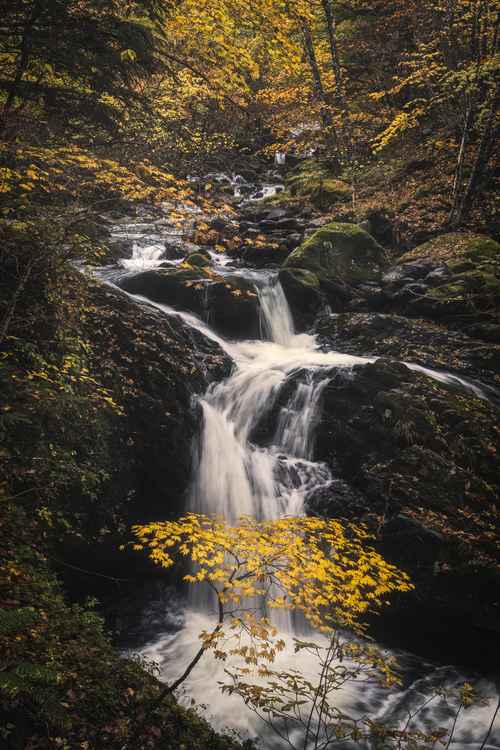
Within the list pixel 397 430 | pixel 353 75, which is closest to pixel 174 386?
pixel 397 430

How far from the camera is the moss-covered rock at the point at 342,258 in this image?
11.5 m

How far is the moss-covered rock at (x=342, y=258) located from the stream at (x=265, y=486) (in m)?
1.41

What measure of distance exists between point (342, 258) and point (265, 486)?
321 inches

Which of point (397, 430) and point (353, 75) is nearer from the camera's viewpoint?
point (397, 430)

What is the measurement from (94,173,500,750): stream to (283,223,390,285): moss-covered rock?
141cm

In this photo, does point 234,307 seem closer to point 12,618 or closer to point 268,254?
point 268,254

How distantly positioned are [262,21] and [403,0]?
1463 cm

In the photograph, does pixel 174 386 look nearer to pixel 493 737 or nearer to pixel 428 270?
A: pixel 493 737

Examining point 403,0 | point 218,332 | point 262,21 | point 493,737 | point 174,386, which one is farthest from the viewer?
point 403,0

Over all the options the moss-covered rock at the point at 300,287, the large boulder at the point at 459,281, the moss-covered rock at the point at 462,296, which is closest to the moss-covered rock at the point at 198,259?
the moss-covered rock at the point at 300,287

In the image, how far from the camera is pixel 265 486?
675 centimetres

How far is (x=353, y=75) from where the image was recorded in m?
18.8

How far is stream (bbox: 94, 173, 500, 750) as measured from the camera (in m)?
4.07

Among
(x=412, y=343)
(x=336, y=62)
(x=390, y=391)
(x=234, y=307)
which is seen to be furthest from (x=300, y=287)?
(x=336, y=62)
